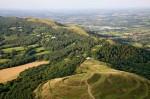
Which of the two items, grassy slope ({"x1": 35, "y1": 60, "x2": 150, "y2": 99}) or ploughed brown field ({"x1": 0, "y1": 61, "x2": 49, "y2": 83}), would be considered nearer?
grassy slope ({"x1": 35, "y1": 60, "x2": 150, "y2": 99})

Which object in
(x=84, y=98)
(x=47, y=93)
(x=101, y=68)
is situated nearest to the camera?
(x=84, y=98)

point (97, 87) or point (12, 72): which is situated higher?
point (97, 87)

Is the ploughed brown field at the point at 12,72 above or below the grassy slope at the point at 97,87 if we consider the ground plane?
below

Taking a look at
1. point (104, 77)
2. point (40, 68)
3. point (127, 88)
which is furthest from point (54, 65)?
point (127, 88)

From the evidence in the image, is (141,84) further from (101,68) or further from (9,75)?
(9,75)

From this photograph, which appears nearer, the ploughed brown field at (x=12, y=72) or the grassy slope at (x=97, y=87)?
the grassy slope at (x=97, y=87)

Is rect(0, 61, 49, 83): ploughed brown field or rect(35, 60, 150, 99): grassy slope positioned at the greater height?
rect(35, 60, 150, 99): grassy slope

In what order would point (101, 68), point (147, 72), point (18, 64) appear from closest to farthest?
point (101, 68) → point (147, 72) → point (18, 64)

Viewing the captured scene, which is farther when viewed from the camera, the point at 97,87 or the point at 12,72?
the point at 12,72
